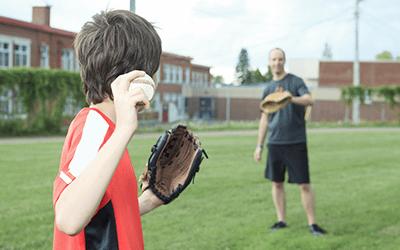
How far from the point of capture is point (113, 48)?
1.96m

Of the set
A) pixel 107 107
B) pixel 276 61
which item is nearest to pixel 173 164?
pixel 107 107

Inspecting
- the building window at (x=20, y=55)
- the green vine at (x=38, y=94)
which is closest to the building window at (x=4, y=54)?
the building window at (x=20, y=55)

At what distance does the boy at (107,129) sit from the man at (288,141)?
4792 millimetres

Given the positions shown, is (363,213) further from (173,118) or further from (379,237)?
(173,118)

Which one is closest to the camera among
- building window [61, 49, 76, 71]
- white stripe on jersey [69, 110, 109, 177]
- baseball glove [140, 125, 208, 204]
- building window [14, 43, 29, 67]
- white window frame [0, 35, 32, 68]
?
white stripe on jersey [69, 110, 109, 177]

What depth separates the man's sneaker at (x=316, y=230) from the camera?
662cm

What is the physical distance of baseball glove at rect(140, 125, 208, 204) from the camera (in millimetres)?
2467

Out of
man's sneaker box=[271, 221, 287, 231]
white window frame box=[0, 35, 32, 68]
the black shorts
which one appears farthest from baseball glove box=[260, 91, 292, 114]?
white window frame box=[0, 35, 32, 68]

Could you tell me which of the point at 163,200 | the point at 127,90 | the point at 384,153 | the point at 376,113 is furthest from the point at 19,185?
the point at 376,113

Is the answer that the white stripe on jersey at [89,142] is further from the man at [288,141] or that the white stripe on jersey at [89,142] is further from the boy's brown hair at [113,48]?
the man at [288,141]

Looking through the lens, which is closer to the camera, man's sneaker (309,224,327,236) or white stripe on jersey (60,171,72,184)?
white stripe on jersey (60,171,72,184)

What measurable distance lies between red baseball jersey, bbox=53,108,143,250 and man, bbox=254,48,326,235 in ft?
15.8

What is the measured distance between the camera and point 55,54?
3422 centimetres

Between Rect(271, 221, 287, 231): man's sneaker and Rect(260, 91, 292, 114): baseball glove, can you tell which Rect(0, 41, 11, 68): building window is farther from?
Rect(271, 221, 287, 231): man's sneaker
